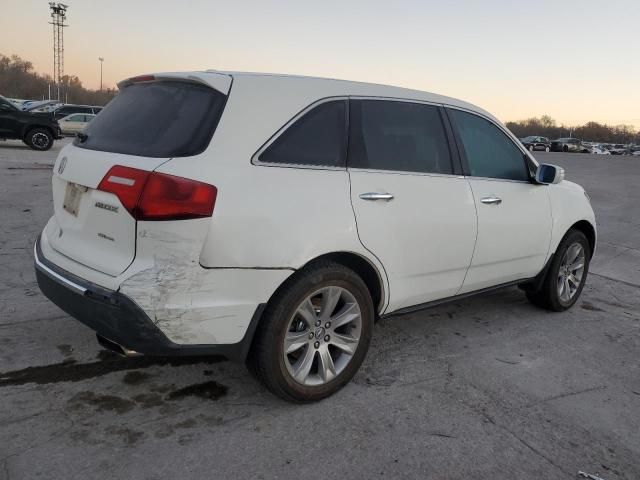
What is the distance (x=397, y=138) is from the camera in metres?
3.51

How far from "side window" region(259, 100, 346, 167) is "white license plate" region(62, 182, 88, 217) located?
38.9 inches

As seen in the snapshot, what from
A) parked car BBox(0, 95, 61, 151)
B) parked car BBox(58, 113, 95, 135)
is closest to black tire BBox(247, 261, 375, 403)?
parked car BBox(0, 95, 61, 151)

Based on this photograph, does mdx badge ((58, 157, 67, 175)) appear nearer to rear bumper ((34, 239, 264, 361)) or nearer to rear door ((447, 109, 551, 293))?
rear bumper ((34, 239, 264, 361))

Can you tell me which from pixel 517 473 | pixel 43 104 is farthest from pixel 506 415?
pixel 43 104

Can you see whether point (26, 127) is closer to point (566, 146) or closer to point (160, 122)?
point (160, 122)

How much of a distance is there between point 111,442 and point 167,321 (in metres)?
0.66

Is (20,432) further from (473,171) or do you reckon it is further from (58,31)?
(58,31)

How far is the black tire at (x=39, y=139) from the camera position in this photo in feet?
59.7

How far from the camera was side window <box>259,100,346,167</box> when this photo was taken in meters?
2.91

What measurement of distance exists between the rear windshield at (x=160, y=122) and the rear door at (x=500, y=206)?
188cm

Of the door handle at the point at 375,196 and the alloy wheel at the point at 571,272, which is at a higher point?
the door handle at the point at 375,196

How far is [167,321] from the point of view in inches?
102

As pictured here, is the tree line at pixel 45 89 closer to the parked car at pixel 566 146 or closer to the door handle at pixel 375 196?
the parked car at pixel 566 146

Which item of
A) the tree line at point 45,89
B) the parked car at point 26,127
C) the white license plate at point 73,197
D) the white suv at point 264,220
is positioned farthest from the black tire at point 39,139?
the tree line at point 45,89
